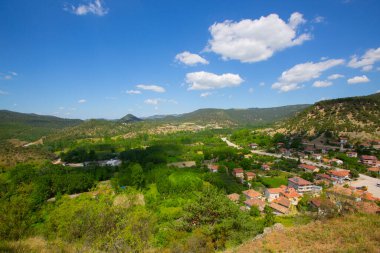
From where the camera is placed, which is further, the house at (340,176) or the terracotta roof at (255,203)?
the house at (340,176)

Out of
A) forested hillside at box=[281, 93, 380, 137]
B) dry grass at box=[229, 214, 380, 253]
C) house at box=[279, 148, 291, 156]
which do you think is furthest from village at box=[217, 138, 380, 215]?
forested hillside at box=[281, 93, 380, 137]

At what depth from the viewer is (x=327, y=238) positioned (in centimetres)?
1027

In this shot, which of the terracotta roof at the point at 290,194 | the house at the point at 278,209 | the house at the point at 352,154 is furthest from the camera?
the house at the point at 352,154

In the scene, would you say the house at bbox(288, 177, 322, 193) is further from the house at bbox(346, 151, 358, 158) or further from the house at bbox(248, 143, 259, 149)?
the house at bbox(248, 143, 259, 149)

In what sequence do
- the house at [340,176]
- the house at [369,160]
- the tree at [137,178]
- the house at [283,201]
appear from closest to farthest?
the house at [283,201], the tree at [137,178], the house at [340,176], the house at [369,160]

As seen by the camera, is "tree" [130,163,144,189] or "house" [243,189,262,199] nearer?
"house" [243,189,262,199]

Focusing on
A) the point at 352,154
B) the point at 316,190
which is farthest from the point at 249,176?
the point at 352,154

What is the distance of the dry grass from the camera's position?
30.1 feet

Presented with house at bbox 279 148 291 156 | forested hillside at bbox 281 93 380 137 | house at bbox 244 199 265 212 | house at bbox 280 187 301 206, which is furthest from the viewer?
forested hillside at bbox 281 93 380 137

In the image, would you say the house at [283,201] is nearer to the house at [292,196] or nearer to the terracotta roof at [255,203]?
the house at [292,196]

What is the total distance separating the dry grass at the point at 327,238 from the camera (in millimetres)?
9164

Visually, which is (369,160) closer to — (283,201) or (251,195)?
(283,201)

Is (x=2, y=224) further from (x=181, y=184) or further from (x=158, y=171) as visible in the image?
(x=158, y=171)

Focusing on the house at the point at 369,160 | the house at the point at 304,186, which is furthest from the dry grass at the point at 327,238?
the house at the point at 369,160
